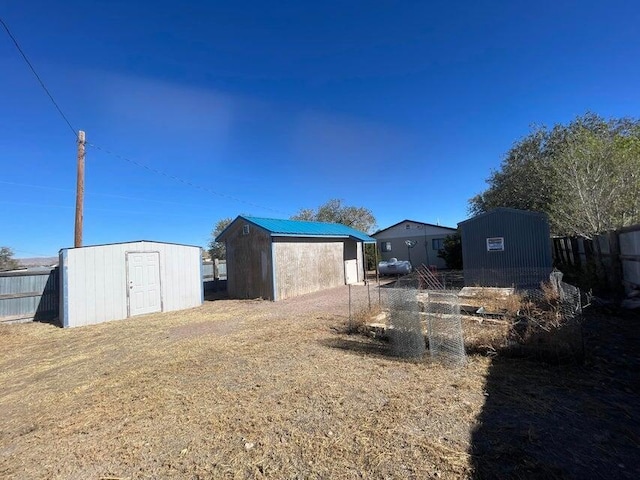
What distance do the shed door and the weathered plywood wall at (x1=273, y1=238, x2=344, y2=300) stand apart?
417cm

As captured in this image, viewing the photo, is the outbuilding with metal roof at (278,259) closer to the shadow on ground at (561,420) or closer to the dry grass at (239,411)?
the dry grass at (239,411)

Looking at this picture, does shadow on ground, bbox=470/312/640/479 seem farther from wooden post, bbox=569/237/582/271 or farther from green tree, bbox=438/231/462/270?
green tree, bbox=438/231/462/270

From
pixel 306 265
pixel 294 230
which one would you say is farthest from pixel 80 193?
pixel 306 265

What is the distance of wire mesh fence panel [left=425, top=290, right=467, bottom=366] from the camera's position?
4.68 meters

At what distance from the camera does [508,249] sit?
1180 centimetres

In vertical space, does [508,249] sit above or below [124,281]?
above

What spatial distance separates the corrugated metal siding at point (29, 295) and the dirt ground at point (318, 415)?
183 inches

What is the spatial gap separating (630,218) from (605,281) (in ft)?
9.27

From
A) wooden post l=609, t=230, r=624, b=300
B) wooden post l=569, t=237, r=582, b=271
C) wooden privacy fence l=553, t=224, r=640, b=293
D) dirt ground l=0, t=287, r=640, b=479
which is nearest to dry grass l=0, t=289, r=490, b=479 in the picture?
dirt ground l=0, t=287, r=640, b=479

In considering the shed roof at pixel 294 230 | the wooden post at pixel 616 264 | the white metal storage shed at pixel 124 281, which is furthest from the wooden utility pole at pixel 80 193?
the wooden post at pixel 616 264

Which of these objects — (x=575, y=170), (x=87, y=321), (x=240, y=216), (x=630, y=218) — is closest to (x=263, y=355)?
(x=87, y=321)

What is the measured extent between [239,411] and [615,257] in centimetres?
971

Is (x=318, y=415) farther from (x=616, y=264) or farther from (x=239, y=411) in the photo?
(x=616, y=264)

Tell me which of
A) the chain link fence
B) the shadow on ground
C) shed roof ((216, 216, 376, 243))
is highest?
shed roof ((216, 216, 376, 243))
